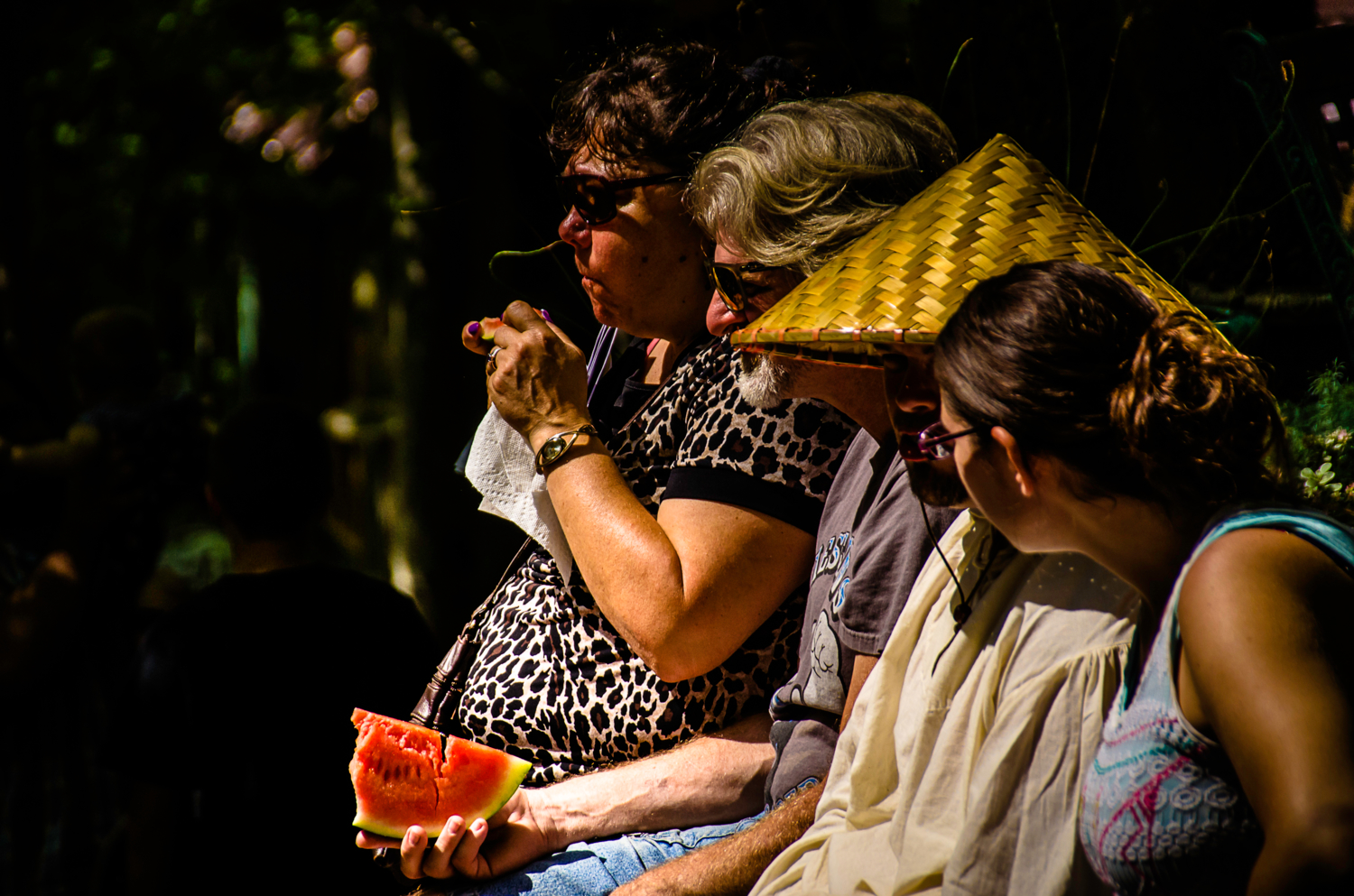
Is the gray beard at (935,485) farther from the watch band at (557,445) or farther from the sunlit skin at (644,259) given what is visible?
the sunlit skin at (644,259)

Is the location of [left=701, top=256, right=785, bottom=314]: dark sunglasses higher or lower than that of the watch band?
higher

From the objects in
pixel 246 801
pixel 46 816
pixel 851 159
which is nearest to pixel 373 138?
pixel 46 816

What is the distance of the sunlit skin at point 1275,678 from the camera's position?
4.17 ft

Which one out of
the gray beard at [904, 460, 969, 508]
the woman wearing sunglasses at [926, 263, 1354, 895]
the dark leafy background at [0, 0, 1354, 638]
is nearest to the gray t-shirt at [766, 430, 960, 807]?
the gray beard at [904, 460, 969, 508]

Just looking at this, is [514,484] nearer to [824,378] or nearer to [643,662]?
[643,662]

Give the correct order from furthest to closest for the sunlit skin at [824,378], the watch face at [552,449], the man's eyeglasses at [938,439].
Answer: the watch face at [552,449] < the sunlit skin at [824,378] < the man's eyeglasses at [938,439]

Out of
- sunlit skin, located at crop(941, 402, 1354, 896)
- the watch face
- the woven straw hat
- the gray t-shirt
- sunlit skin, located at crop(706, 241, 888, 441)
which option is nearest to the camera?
sunlit skin, located at crop(941, 402, 1354, 896)

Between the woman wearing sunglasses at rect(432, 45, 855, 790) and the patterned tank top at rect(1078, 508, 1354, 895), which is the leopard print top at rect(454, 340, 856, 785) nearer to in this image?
the woman wearing sunglasses at rect(432, 45, 855, 790)

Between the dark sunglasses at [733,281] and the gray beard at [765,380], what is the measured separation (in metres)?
0.11

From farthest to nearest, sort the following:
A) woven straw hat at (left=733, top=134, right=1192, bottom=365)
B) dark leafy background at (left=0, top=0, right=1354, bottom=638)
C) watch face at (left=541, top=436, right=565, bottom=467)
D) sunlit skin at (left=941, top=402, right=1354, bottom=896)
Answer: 1. dark leafy background at (left=0, top=0, right=1354, bottom=638)
2. watch face at (left=541, top=436, right=565, bottom=467)
3. woven straw hat at (left=733, top=134, right=1192, bottom=365)
4. sunlit skin at (left=941, top=402, right=1354, bottom=896)

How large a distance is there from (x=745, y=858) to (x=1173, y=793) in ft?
3.06

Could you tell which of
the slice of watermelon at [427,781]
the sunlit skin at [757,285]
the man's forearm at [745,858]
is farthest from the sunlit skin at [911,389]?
the slice of watermelon at [427,781]

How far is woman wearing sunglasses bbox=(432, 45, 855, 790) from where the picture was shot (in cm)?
234

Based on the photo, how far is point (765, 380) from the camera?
7.72ft
